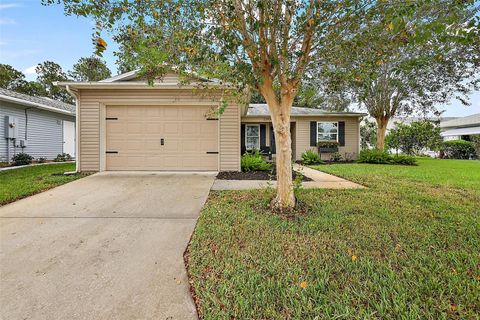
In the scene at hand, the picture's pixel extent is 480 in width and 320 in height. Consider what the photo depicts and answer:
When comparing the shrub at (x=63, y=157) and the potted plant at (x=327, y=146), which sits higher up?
the potted plant at (x=327, y=146)

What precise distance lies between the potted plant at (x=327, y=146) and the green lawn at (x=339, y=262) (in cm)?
899

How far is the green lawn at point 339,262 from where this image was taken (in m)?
1.59

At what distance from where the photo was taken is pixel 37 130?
38.9ft

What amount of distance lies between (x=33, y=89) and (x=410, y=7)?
33.4 meters

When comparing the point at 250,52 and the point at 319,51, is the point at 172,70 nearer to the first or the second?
the point at 250,52

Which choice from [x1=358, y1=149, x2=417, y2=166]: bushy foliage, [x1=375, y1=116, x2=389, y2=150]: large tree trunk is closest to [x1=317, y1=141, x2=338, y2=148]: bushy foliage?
[x1=358, y1=149, x2=417, y2=166]: bushy foliage

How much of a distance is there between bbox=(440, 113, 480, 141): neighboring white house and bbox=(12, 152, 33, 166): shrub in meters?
31.5

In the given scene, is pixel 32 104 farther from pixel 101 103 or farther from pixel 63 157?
pixel 101 103

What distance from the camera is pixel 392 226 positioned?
2.97 meters

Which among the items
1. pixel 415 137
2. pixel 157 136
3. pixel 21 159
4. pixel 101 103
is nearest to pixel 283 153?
pixel 157 136

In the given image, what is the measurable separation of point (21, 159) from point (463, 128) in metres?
34.0

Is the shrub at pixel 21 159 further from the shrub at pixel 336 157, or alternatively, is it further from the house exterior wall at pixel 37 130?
the shrub at pixel 336 157

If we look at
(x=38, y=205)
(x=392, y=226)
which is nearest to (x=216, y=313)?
(x=392, y=226)

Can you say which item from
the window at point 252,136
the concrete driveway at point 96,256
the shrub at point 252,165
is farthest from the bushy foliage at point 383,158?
the concrete driveway at point 96,256
